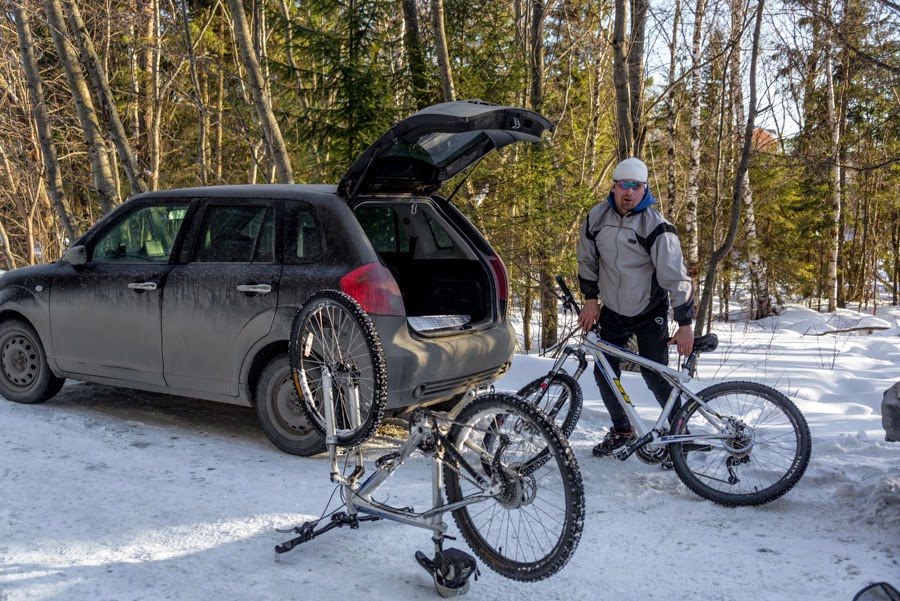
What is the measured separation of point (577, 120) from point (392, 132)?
2009cm

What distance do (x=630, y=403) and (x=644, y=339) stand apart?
454 millimetres

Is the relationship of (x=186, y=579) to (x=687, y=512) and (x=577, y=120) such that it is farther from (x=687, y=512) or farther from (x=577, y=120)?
(x=577, y=120)

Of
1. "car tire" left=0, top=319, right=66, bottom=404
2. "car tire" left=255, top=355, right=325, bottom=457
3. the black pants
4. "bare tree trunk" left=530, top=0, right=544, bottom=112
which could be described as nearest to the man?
the black pants

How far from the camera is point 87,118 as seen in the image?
10.5m

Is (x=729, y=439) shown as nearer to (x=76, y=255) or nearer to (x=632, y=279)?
(x=632, y=279)

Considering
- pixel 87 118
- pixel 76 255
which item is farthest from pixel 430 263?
pixel 87 118

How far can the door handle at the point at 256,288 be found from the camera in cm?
494

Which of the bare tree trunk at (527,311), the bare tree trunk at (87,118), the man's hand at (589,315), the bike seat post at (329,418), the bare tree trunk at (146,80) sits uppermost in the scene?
the bare tree trunk at (146,80)

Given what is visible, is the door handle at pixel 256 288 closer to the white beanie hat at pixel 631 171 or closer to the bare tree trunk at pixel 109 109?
the white beanie hat at pixel 631 171

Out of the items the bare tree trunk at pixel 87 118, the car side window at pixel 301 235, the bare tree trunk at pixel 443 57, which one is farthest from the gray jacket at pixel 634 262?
the bare tree trunk at pixel 87 118

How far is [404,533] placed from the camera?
153 inches

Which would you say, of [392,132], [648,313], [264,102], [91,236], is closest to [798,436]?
[648,313]

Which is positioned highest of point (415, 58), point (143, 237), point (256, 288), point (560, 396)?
point (415, 58)

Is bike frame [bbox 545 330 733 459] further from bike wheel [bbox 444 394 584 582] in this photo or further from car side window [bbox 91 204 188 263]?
car side window [bbox 91 204 188 263]
